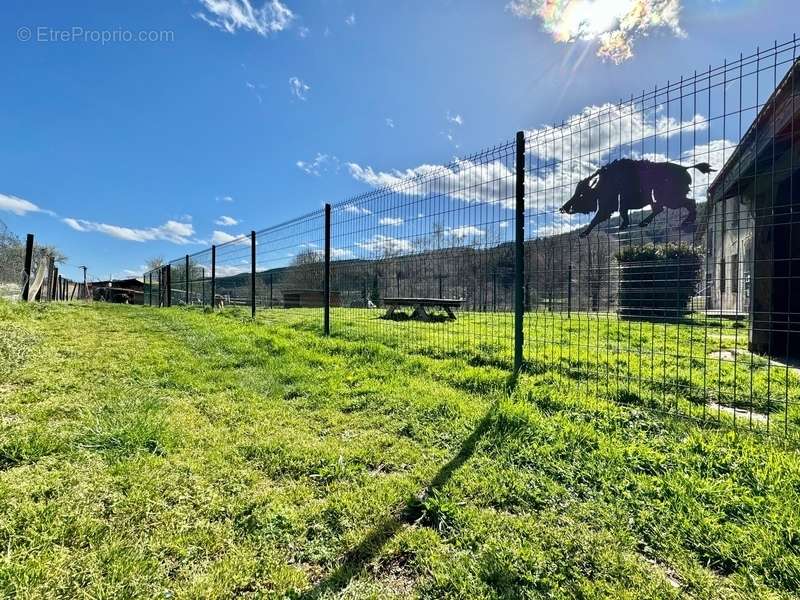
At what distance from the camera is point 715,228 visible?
272cm

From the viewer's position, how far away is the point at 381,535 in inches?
58.7

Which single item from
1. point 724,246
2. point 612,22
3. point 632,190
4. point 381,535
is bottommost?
point 381,535

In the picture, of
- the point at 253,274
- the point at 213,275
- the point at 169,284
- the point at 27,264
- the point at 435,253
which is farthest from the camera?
the point at 169,284

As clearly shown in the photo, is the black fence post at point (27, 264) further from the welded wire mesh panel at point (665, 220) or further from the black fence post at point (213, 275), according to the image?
the welded wire mesh panel at point (665, 220)

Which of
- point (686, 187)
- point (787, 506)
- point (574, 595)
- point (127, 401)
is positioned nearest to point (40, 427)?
point (127, 401)

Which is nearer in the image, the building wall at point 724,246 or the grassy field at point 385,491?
the grassy field at point 385,491

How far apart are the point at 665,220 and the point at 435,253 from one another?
2.35m

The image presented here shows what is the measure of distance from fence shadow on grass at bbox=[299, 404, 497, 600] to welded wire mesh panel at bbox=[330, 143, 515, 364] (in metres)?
2.26

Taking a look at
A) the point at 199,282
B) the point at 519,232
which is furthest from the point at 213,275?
the point at 519,232

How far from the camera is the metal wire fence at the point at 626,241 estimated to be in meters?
2.65

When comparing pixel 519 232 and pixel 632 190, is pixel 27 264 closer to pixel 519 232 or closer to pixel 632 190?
pixel 519 232

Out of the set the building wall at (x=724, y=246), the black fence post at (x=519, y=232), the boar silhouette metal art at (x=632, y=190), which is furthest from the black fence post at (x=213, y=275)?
the building wall at (x=724, y=246)

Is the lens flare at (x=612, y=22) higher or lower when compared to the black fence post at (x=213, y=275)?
higher

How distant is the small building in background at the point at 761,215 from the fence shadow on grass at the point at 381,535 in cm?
196
